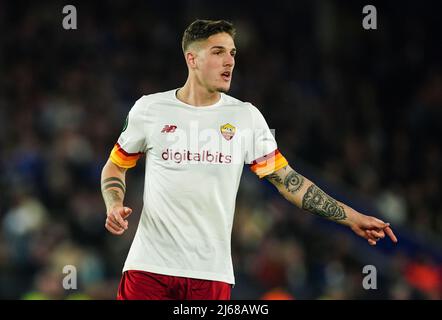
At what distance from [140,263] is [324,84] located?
28.0 ft

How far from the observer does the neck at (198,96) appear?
533 cm

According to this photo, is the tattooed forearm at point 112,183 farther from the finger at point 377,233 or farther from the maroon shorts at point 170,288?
the finger at point 377,233

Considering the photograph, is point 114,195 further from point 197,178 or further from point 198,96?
point 198,96

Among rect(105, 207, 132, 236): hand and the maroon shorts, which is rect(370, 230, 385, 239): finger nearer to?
the maroon shorts

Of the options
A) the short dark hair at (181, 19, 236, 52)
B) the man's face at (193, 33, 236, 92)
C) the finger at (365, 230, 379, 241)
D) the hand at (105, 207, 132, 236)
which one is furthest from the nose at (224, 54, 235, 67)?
the finger at (365, 230, 379, 241)

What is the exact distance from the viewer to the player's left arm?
5223mm

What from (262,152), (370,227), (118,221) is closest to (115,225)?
(118,221)

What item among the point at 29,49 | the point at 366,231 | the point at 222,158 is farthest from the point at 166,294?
the point at 29,49

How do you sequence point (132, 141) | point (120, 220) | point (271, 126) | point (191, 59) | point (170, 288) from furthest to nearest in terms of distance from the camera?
point (271, 126), point (191, 59), point (132, 141), point (170, 288), point (120, 220)

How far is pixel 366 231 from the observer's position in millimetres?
5223

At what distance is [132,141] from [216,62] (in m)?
0.66

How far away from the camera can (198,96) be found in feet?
17.5

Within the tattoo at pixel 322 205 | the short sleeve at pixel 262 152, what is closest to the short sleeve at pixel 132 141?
the short sleeve at pixel 262 152

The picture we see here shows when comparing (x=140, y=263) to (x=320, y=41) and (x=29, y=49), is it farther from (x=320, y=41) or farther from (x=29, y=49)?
(x=320, y=41)
